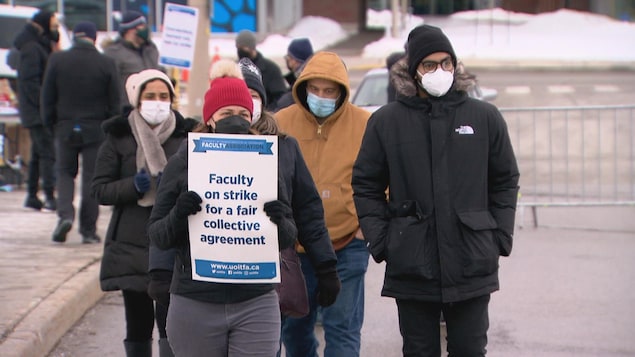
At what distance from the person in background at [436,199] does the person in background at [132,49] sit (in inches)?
282

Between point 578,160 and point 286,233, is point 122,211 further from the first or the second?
point 578,160

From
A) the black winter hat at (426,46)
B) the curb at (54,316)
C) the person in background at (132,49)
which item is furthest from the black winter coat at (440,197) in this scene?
the person in background at (132,49)

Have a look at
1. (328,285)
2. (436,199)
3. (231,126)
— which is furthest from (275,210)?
(436,199)

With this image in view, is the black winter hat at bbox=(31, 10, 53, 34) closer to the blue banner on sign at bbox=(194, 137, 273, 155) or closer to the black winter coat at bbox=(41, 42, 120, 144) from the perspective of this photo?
the black winter coat at bbox=(41, 42, 120, 144)

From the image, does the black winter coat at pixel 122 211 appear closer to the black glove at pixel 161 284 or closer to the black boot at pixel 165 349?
the black boot at pixel 165 349

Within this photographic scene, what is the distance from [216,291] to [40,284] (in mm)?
4016

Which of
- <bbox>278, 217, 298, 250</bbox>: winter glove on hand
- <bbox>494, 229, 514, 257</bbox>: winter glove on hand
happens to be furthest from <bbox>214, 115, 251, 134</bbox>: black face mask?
<bbox>494, 229, 514, 257</bbox>: winter glove on hand

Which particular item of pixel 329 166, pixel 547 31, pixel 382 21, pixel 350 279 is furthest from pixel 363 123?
pixel 382 21

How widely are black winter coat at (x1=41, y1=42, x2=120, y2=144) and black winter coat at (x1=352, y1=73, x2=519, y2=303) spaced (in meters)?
5.16

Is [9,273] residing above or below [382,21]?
below

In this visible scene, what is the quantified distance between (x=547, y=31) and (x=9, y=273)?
119 ft

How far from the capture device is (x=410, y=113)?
5.26 meters

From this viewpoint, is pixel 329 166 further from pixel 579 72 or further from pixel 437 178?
pixel 579 72

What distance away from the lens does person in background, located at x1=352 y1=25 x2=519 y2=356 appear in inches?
201
